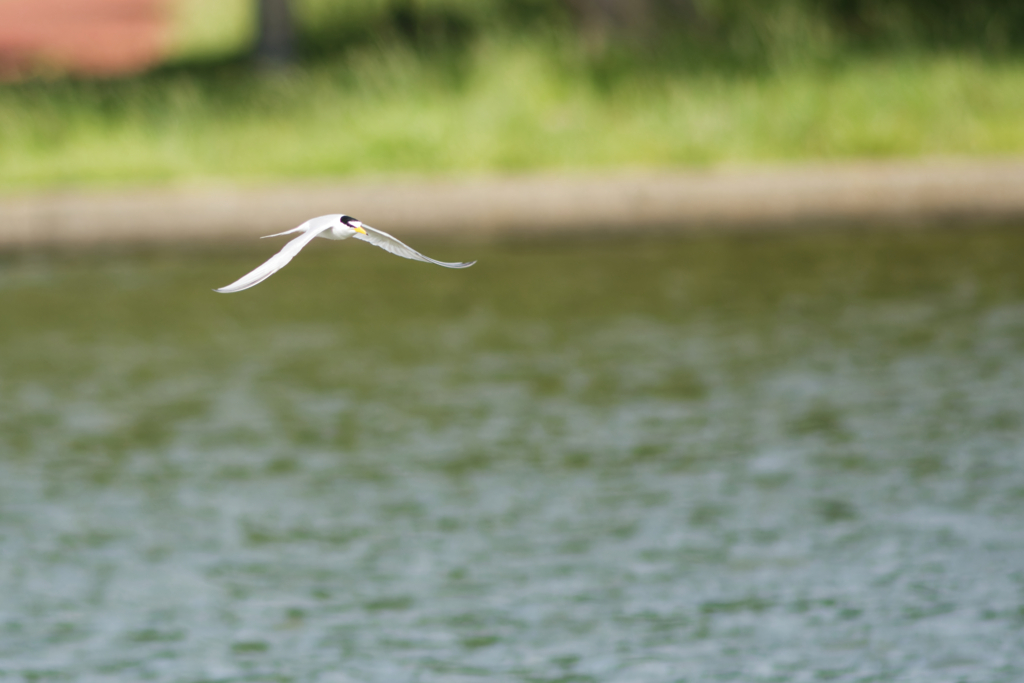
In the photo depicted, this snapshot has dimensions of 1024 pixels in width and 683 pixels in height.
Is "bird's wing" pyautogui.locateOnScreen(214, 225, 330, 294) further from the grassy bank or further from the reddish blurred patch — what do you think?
the reddish blurred patch

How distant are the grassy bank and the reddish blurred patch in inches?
102

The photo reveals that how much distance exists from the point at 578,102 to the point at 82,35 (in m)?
8.88

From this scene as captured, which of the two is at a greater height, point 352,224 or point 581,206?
point 581,206

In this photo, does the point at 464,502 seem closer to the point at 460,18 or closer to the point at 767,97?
the point at 767,97

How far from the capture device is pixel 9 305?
828cm

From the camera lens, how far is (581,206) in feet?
28.6

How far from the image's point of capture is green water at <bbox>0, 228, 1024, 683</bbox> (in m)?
4.64

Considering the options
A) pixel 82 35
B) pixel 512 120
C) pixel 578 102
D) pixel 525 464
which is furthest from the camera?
pixel 82 35

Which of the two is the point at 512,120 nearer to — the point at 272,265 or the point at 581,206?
the point at 581,206

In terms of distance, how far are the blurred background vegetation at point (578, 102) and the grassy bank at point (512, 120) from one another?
15mm

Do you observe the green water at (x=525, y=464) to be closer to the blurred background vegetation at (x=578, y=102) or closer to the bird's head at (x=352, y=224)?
the blurred background vegetation at (x=578, y=102)

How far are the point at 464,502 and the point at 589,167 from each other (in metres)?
4.01

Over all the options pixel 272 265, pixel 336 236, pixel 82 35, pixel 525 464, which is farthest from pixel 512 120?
pixel 82 35

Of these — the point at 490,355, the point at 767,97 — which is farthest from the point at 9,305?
the point at 767,97
